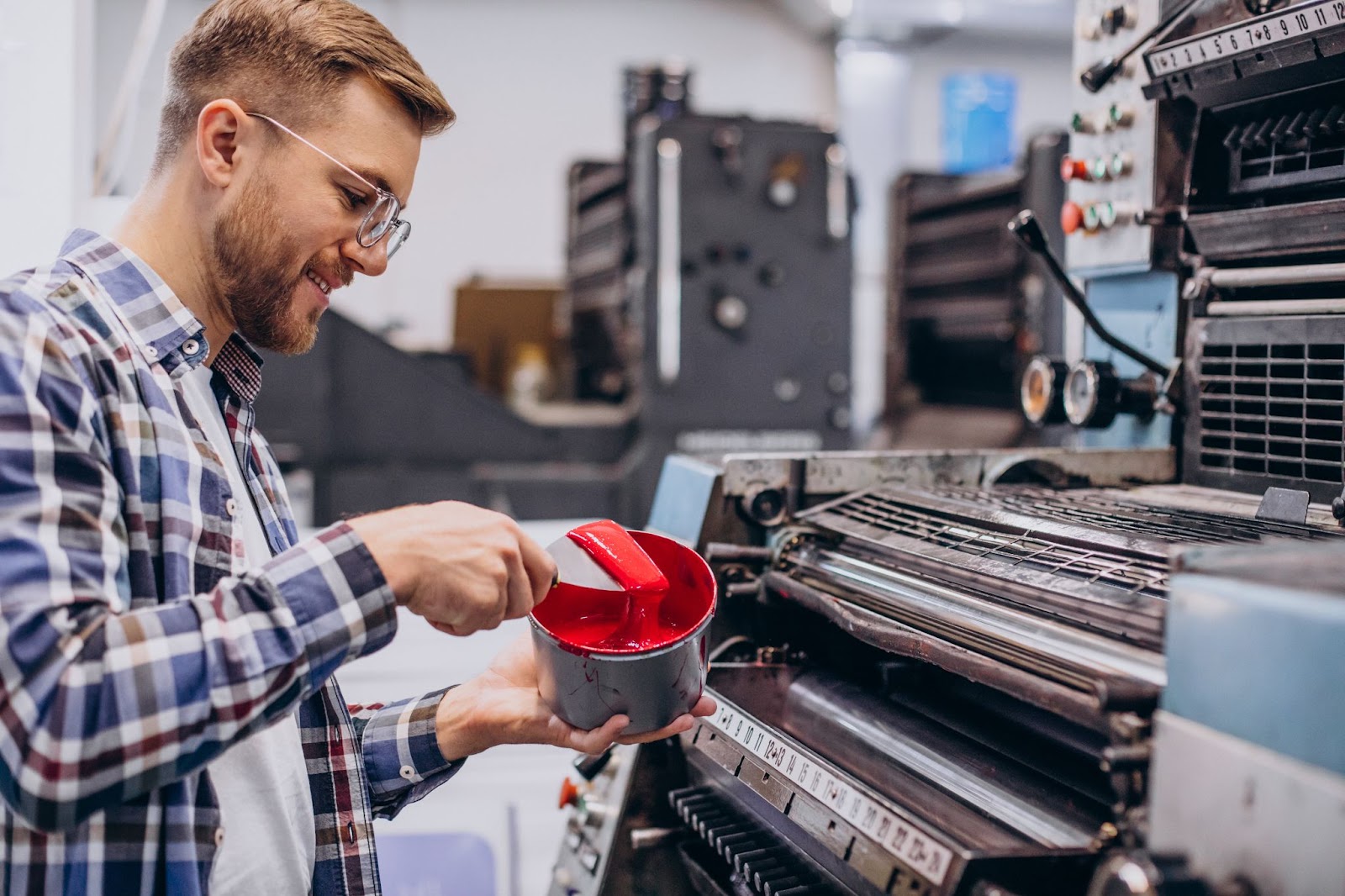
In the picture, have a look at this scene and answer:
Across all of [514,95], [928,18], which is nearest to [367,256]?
[514,95]

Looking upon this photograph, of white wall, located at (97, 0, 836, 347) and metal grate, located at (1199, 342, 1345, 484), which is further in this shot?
white wall, located at (97, 0, 836, 347)

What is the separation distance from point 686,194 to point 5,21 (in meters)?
2.25

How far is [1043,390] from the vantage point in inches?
67.4

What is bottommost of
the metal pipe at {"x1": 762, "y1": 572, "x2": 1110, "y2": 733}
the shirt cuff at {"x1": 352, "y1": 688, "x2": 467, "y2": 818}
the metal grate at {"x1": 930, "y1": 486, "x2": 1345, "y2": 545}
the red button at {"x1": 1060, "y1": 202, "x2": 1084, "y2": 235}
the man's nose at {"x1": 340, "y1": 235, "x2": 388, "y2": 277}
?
the shirt cuff at {"x1": 352, "y1": 688, "x2": 467, "y2": 818}

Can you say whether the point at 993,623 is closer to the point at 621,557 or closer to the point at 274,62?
the point at 621,557

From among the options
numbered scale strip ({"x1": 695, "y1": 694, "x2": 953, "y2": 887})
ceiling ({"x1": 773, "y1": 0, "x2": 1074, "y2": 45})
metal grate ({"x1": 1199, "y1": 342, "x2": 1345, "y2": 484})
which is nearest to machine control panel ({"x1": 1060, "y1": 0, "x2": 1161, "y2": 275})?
metal grate ({"x1": 1199, "y1": 342, "x2": 1345, "y2": 484})

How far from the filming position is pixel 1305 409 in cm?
136

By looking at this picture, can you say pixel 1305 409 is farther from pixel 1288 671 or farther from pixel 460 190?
pixel 460 190

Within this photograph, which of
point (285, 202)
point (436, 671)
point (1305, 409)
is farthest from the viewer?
point (436, 671)

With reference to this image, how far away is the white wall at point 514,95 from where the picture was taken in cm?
724

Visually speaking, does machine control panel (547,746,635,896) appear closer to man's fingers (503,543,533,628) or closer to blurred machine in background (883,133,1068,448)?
man's fingers (503,543,533,628)

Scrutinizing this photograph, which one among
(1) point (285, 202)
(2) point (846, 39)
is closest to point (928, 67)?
(2) point (846, 39)

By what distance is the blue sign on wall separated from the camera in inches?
290

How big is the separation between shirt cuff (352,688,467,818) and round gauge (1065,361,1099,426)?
1.00 metres
